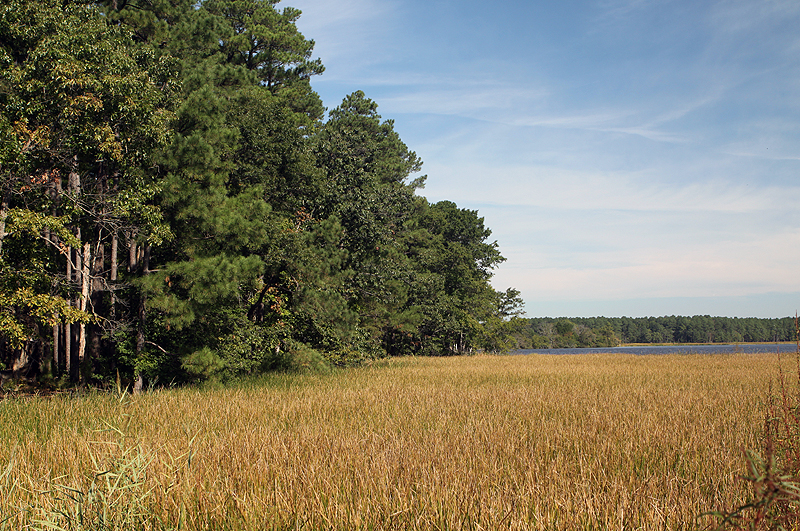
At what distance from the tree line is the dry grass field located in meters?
3.48

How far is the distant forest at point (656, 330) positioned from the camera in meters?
122

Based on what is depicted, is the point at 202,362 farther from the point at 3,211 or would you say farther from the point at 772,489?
the point at 772,489

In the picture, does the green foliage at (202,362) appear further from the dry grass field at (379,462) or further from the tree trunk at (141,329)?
the dry grass field at (379,462)

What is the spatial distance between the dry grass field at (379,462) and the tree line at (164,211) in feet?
11.4

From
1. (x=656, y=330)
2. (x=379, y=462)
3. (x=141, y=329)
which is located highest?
(x=141, y=329)

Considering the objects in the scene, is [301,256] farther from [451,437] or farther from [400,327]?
[400,327]

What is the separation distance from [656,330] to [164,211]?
168m

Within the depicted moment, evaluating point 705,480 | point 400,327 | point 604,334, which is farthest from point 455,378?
point 604,334

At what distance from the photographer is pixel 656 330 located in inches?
6137

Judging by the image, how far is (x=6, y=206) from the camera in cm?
1078

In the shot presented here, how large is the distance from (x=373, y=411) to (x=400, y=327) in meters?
23.8

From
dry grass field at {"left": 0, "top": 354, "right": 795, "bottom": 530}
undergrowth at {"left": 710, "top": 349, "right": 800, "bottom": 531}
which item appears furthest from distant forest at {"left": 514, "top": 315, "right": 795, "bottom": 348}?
undergrowth at {"left": 710, "top": 349, "right": 800, "bottom": 531}

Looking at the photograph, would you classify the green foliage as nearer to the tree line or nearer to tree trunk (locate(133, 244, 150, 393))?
the tree line

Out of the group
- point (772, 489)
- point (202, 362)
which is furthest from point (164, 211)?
point (772, 489)
